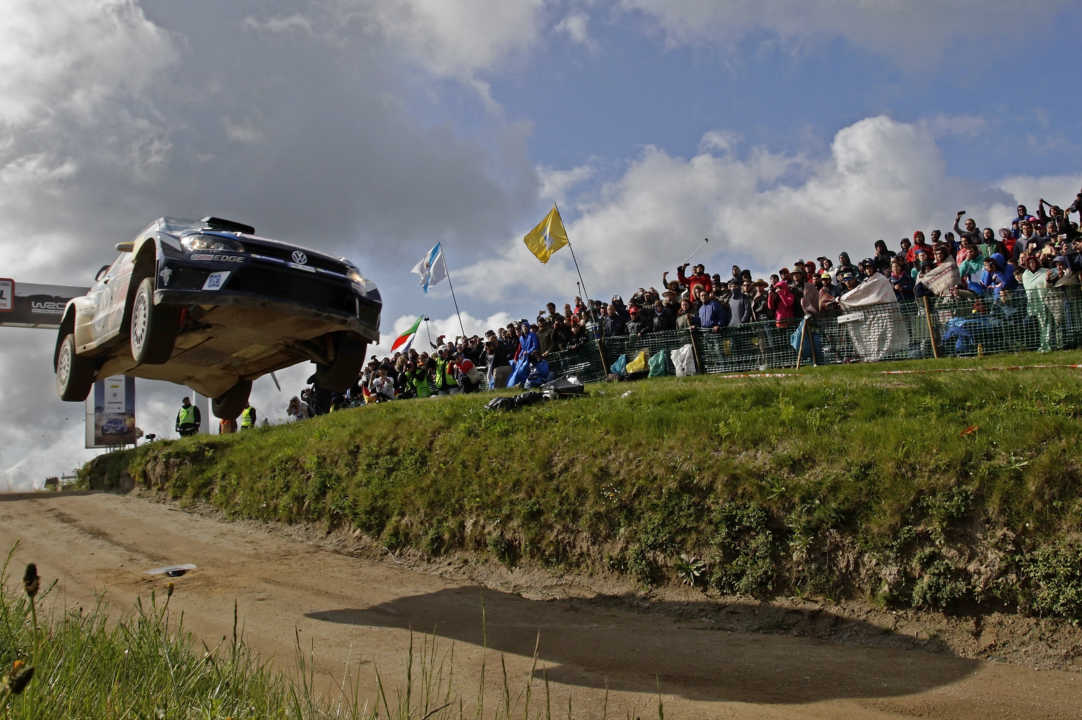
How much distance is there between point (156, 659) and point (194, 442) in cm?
1423

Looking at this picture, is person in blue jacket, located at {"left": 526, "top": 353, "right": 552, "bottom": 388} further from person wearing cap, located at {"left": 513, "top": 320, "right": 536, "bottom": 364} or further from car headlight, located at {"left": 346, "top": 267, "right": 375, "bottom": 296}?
car headlight, located at {"left": 346, "top": 267, "right": 375, "bottom": 296}

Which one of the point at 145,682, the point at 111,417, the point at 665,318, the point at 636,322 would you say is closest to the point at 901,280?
the point at 665,318

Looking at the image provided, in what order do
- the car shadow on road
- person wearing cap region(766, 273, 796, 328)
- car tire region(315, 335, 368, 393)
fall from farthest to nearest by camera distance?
1. person wearing cap region(766, 273, 796, 328)
2. car tire region(315, 335, 368, 393)
3. the car shadow on road

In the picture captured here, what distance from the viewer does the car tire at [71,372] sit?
1033 centimetres

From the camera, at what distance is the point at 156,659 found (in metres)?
3.88

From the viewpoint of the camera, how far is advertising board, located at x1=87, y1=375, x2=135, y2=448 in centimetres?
2902

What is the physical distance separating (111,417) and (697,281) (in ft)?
75.1

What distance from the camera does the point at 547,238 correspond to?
21469 mm

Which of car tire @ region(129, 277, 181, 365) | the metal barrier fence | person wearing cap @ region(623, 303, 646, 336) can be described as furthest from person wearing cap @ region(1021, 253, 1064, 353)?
car tire @ region(129, 277, 181, 365)

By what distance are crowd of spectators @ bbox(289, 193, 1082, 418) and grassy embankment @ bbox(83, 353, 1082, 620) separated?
1.85 metres

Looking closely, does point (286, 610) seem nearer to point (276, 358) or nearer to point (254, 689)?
point (276, 358)

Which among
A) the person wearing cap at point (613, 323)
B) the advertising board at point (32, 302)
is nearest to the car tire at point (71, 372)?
the person wearing cap at point (613, 323)

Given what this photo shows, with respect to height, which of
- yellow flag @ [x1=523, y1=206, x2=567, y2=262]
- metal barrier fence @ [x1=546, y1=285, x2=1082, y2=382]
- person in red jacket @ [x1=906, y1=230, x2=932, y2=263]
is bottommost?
metal barrier fence @ [x1=546, y1=285, x2=1082, y2=382]

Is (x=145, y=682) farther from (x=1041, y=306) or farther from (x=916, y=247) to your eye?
(x=916, y=247)
